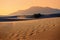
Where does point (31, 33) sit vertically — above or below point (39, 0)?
below

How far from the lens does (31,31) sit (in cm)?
65

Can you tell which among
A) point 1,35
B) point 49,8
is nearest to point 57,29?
point 1,35

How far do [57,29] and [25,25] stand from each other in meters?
0.17

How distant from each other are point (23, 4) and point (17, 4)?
0.07m

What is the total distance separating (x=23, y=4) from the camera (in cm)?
146

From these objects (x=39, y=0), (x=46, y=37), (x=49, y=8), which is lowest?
(x=46, y=37)

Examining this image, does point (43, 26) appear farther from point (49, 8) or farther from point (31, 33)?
point (49, 8)

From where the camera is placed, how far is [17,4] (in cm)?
144

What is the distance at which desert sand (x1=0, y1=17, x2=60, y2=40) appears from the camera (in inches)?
24.6

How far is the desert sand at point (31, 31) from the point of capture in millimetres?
625

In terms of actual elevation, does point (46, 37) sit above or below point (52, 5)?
below

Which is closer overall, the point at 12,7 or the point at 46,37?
the point at 46,37

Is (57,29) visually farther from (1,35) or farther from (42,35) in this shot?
(1,35)

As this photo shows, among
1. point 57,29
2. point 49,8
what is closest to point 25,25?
point 57,29
